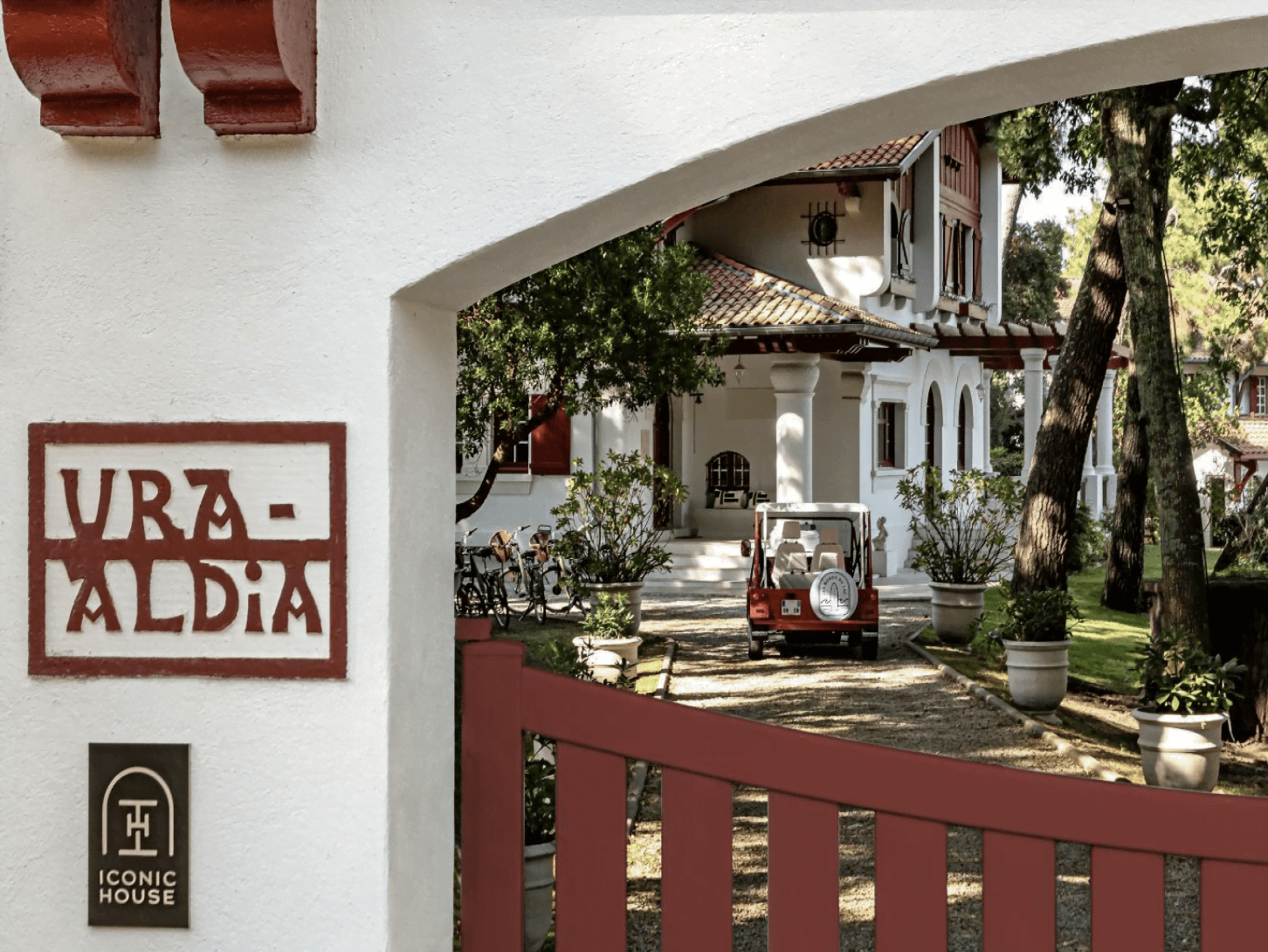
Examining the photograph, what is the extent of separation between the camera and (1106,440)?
33.0 meters

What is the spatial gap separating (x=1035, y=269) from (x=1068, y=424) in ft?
88.6

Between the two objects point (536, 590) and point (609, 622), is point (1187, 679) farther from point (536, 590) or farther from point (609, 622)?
point (536, 590)

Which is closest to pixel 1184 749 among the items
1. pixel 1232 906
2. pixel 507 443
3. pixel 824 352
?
pixel 507 443

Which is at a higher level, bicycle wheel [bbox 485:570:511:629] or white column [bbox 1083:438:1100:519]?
white column [bbox 1083:438:1100:519]

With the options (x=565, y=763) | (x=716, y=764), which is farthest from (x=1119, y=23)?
(x=565, y=763)

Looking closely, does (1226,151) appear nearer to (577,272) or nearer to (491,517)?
(577,272)

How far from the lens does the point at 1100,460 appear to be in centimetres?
3416

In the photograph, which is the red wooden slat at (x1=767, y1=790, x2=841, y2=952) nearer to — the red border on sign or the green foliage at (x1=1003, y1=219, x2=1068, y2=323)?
the red border on sign

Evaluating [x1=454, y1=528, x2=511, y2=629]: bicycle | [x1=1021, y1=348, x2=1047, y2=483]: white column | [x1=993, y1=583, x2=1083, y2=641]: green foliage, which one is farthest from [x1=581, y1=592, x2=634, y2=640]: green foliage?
[x1=1021, y1=348, x2=1047, y2=483]: white column

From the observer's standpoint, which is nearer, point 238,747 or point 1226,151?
point 238,747

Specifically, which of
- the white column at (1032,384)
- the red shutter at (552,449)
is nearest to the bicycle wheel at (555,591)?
the red shutter at (552,449)

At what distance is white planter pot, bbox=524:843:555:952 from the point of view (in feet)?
16.3

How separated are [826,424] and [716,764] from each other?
21326 mm

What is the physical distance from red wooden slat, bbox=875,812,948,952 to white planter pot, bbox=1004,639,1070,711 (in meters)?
9.83
